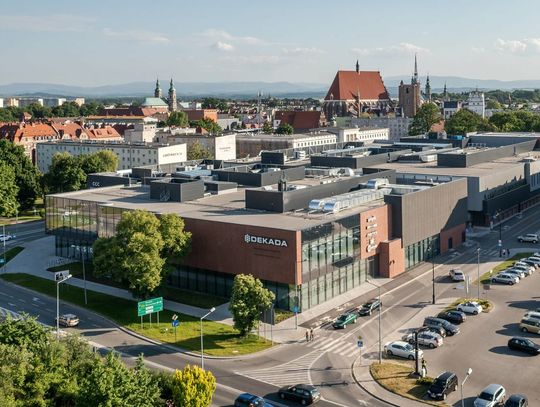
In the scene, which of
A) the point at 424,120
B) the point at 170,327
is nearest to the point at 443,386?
the point at 170,327

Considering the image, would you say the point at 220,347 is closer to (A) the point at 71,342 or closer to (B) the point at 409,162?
(A) the point at 71,342

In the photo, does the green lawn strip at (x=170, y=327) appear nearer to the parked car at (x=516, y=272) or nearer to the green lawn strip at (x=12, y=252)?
the green lawn strip at (x=12, y=252)

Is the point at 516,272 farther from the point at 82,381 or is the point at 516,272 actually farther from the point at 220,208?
the point at 82,381

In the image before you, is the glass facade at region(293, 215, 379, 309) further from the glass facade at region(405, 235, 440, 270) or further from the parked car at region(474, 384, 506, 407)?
the parked car at region(474, 384, 506, 407)

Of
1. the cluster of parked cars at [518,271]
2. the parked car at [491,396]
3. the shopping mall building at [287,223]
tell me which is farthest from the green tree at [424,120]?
the parked car at [491,396]

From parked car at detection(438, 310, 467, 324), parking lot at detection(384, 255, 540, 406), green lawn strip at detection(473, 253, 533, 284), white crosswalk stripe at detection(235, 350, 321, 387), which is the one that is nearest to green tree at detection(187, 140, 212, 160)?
green lawn strip at detection(473, 253, 533, 284)
